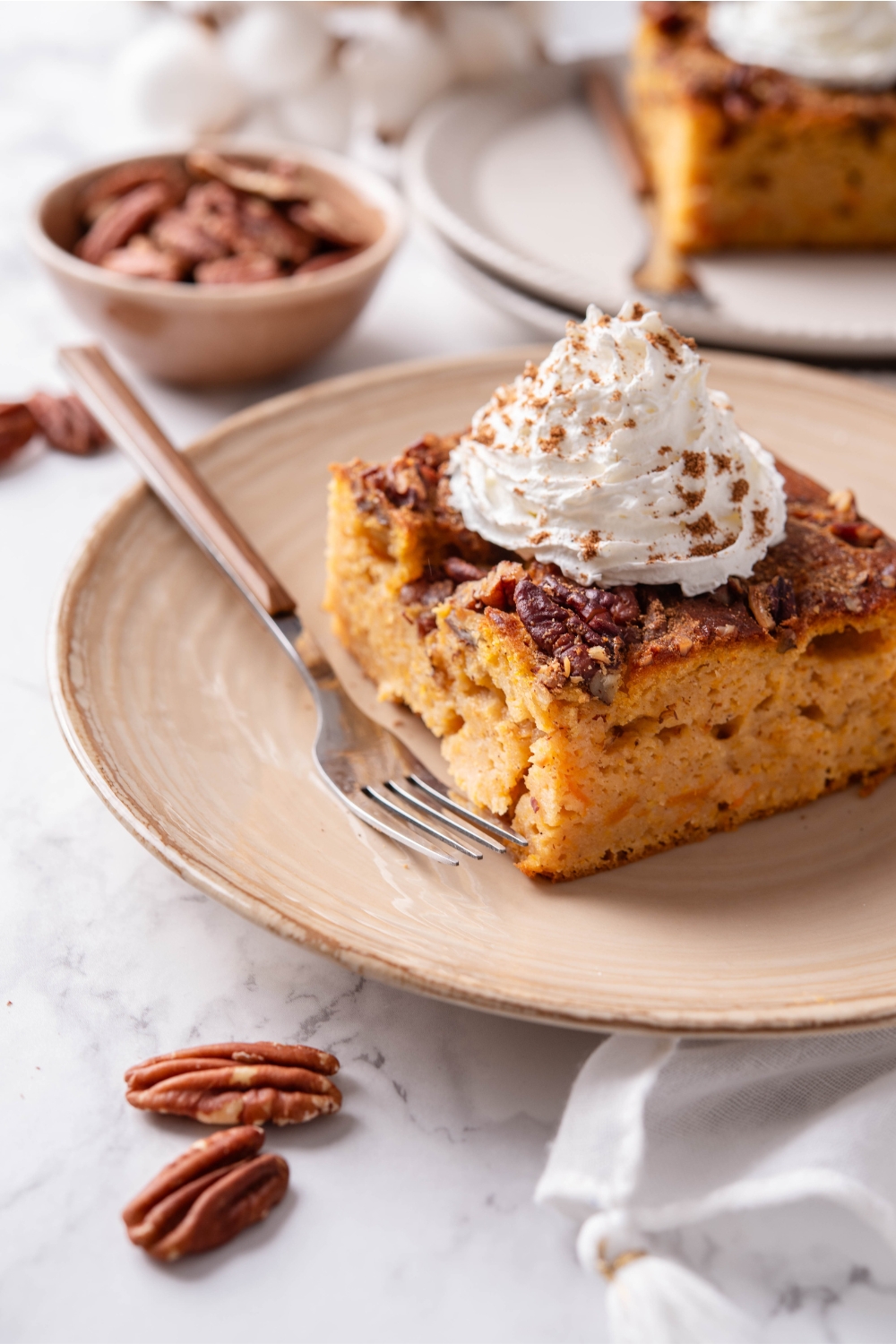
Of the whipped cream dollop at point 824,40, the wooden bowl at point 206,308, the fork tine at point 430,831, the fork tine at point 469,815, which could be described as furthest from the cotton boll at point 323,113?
the fork tine at point 430,831

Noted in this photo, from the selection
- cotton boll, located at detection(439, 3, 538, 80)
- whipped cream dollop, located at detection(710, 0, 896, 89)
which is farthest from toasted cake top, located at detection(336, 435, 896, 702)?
cotton boll, located at detection(439, 3, 538, 80)

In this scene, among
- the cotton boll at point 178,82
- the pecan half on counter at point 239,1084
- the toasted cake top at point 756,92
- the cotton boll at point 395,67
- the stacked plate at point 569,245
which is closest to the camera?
the pecan half on counter at point 239,1084

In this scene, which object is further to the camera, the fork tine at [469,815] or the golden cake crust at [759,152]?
the golden cake crust at [759,152]

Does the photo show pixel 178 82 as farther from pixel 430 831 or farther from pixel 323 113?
pixel 430 831

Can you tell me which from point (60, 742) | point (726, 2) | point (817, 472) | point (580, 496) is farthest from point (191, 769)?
point (726, 2)

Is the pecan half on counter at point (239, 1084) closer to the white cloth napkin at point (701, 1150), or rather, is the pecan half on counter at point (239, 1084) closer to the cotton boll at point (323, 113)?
the white cloth napkin at point (701, 1150)

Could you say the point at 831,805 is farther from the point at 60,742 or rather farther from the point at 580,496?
the point at 60,742
